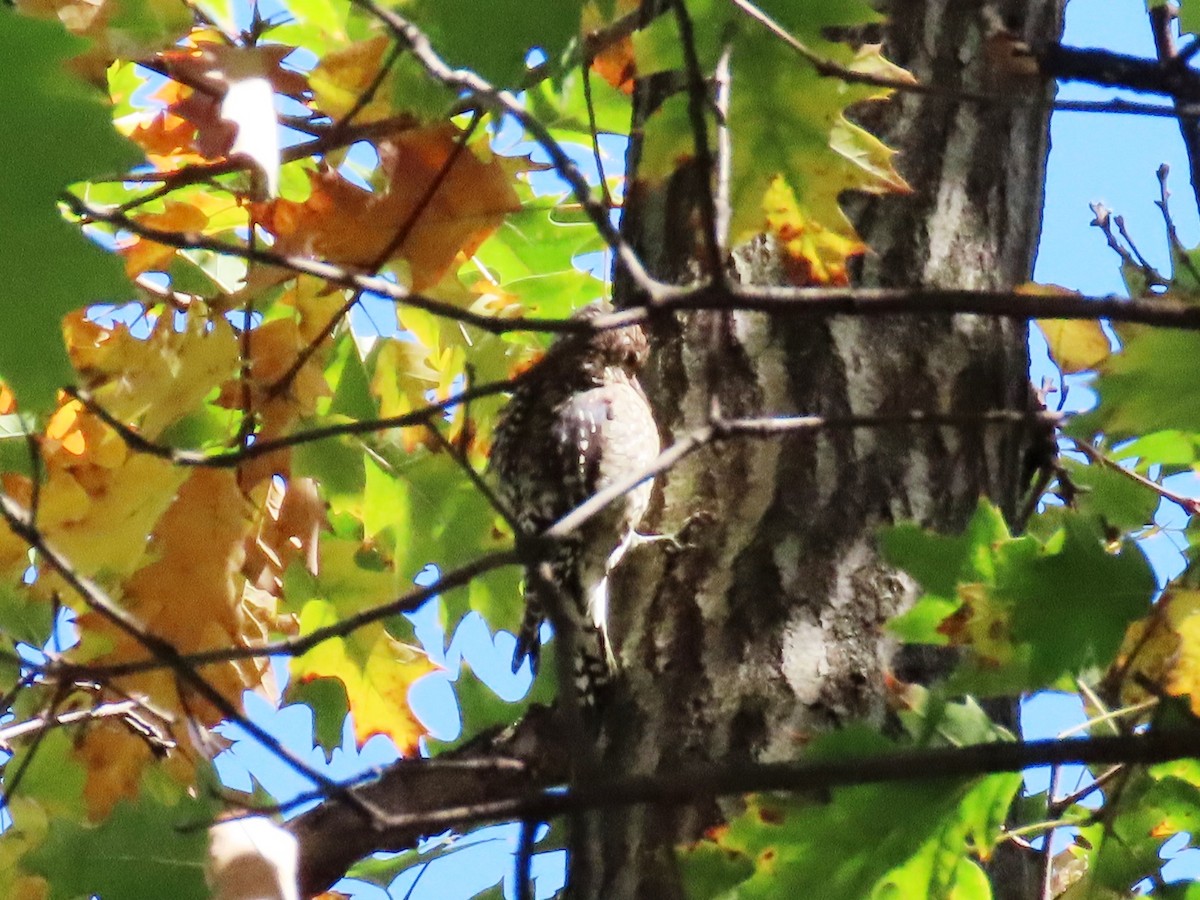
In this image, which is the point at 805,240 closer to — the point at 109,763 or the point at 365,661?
the point at 365,661

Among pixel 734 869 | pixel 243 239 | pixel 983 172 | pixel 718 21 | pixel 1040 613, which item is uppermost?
pixel 243 239

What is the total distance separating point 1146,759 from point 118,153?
3.91ft

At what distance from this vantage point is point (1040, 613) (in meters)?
1.80

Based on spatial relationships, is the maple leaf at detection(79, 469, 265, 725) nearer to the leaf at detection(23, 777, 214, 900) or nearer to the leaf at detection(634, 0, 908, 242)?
the leaf at detection(23, 777, 214, 900)

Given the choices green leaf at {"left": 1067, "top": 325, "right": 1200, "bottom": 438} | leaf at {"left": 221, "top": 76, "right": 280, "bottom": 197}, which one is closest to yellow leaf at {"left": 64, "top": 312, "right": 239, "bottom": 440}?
leaf at {"left": 221, "top": 76, "right": 280, "bottom": 197}

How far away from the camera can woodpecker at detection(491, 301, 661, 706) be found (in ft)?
12.8

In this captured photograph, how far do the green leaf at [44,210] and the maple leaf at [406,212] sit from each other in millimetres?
980

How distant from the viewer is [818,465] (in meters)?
2.59

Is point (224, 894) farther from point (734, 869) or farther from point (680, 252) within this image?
point (680, 252)

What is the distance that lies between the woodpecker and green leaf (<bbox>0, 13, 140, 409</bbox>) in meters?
2.20

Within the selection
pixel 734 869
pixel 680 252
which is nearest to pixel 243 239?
pixel 680 252

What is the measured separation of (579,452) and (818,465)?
1.79 metres

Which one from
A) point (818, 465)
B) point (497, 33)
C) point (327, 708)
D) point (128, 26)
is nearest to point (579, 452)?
point (327, 708)

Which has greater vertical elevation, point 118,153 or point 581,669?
point 118,153
